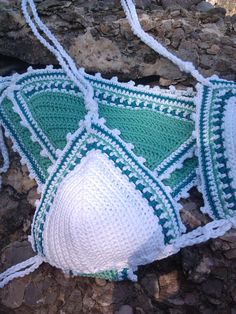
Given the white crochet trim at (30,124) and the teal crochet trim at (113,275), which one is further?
the white crochet trim at (30,124)

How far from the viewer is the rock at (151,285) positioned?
0.89 meters

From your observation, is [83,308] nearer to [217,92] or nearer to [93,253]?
[93,253]

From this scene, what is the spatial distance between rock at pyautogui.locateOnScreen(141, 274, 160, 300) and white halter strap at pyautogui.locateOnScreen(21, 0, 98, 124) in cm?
33

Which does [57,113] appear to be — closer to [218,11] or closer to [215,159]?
[215,159]

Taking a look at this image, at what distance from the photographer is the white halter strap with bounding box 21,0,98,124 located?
0.97 meters

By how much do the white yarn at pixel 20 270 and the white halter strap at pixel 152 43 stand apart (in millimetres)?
499

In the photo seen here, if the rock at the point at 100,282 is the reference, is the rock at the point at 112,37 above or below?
above

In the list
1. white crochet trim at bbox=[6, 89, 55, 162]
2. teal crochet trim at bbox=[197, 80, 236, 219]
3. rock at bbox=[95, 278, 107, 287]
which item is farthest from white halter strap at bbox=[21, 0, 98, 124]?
rock at bbox=[95, 278, 107, 287]

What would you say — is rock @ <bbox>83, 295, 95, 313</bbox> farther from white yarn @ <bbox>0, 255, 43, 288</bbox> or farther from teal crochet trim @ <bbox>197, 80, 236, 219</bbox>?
teal crochet trim @ <bbox>197, 80, 236, 219</bbox>

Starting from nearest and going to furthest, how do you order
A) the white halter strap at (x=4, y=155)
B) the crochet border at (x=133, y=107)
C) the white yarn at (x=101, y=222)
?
1. the white yarn at (x=101, y=222)
2. the crochet border at (x=133, y=107)
3. the white halter strap at (x=4, y=155)

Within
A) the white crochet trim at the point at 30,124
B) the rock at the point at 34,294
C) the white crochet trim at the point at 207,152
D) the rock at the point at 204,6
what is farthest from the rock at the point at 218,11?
the rock at the point at 34,294

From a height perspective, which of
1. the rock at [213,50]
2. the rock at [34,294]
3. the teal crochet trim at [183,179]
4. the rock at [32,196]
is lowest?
the rock at [34,294]

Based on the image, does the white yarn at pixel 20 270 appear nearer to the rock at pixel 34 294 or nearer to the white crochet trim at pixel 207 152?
the rock at pixel 34 294

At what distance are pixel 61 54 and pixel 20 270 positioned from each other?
485 mm
